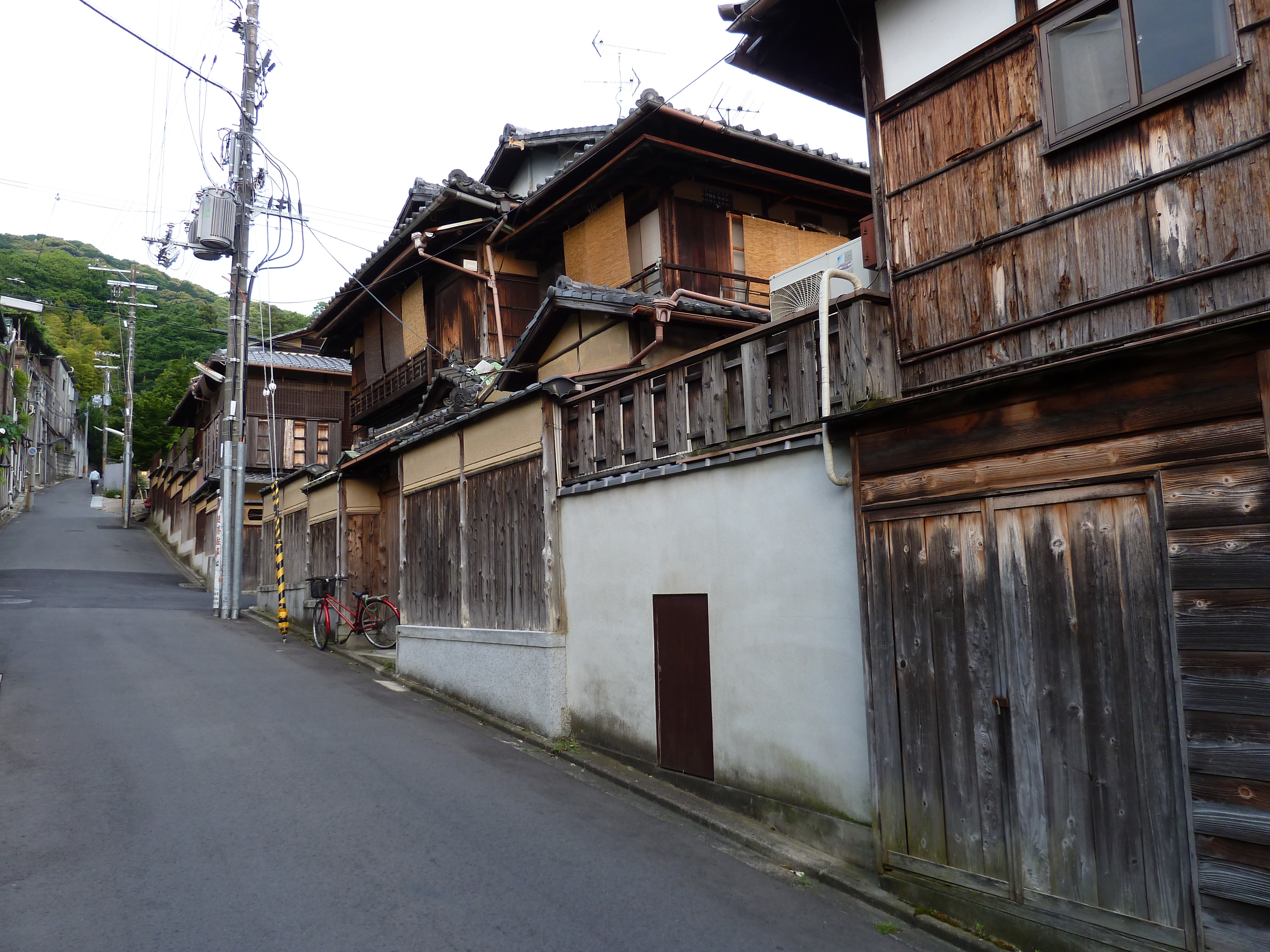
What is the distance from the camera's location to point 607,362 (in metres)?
13.1

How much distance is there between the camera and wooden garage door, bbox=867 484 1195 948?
15.1ft

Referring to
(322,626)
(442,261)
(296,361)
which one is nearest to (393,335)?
(442,261)

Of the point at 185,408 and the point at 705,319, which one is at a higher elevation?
the point at 185,408

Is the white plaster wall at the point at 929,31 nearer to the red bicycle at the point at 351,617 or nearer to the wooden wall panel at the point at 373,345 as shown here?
the red bicycle at the point at 351,617

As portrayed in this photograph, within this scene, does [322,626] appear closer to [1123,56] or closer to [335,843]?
[335,843]

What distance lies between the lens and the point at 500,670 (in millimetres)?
11195

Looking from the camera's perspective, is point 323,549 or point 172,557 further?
point 172,557

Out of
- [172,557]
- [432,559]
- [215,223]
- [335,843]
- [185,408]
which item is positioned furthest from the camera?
[185,408]

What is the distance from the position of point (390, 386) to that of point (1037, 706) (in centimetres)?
2197

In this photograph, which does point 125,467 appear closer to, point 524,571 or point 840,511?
point 524,571

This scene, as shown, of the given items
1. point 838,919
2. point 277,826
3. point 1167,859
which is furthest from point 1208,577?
point 277,826

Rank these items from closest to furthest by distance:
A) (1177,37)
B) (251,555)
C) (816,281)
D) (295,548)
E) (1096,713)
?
(1096,713) → (1177,37) → (816,281) → (295,548) → (251,555)

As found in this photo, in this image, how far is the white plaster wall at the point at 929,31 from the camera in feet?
21.3

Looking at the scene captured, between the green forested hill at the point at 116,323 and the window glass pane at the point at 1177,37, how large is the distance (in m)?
45.5
